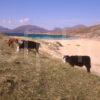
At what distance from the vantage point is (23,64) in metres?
12.1

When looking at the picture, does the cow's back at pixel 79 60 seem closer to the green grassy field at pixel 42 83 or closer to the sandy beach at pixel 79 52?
the sandy beach at pixel 79 52

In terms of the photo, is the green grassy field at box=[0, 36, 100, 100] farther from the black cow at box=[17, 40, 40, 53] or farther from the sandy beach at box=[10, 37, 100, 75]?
the black cow at box=[17, 40, 40, 53]

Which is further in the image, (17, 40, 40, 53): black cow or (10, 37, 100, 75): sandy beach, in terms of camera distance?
(10, 37, 100, 75): sandy beach

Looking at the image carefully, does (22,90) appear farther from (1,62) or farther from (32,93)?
(1,62)

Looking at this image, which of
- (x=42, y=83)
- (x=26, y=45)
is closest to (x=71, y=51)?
(x=26, y=45)

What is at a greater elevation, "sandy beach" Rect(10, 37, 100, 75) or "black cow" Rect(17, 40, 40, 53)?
"black cow" Rect(17, 40, 40, 53)

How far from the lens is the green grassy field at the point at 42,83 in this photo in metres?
9.70

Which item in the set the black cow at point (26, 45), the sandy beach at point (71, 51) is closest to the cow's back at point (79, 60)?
the sandy beach at point (71, 51)

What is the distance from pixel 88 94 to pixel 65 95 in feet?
3.04

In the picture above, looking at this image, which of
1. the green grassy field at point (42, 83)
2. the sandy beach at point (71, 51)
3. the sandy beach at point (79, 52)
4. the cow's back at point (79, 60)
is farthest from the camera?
the sandy beach at point (71, 51)

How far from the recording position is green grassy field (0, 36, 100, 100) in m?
9.70

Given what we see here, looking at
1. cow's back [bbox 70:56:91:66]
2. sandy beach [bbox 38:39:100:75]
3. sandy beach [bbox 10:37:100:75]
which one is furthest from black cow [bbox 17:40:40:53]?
sandy beach [bbox 38:39:100:75]

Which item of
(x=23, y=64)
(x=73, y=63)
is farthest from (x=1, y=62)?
(x=73, y=63)

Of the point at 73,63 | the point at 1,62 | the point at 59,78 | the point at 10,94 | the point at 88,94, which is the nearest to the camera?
the point at 10,94
